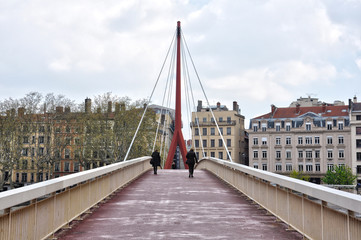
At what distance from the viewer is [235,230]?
7914 mm

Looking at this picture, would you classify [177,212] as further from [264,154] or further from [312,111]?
[312,111]

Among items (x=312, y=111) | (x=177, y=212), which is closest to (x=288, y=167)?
(x=312, y=111)

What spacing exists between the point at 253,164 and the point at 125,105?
108 ft

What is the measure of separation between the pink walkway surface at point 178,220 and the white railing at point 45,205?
0.91 feet

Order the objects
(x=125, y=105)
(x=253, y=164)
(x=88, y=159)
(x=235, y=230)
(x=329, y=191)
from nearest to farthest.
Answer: (x=329, y=191) → (x=235, y=230) → (x=125, y=105) → (x=88, y=159) → (x=253, y=164)

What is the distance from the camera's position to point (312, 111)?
8500 cm

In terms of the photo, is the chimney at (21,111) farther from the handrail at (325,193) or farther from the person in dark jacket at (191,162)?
the handrail at (325,193)

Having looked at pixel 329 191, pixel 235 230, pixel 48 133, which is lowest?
pixel 235 230

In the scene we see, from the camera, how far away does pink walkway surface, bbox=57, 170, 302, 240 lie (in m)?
7.48

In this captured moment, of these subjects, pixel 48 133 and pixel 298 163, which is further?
pixel 298 163

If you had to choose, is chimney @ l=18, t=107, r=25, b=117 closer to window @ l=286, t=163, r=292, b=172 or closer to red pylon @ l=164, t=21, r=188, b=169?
red pylon @ l=164, t=21, r=188, b=169

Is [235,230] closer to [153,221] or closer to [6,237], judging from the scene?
[153,221]

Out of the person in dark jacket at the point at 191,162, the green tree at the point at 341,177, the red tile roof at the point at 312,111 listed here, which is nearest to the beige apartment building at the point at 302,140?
the red tile roof at the point at 312,111

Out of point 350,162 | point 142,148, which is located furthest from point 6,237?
point 350,162
